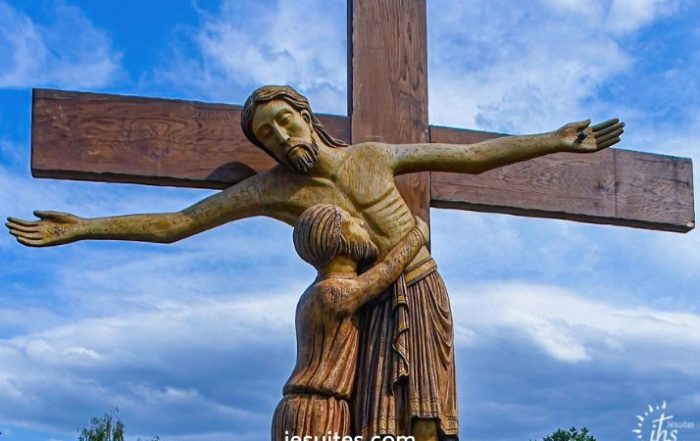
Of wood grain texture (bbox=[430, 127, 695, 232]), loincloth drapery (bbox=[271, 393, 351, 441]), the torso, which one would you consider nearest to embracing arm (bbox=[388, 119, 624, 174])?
the torso

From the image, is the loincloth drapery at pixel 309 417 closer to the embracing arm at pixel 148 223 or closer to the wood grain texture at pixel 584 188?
the embracing arm at pixel 148 223

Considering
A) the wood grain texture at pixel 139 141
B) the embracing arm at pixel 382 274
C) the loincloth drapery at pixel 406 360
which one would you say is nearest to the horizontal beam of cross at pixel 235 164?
the wood grain texture at pixel 139 141

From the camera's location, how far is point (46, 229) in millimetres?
4344

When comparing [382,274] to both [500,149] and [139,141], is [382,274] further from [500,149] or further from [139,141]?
[139,141]

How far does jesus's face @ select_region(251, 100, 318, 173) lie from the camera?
4438 millimetres

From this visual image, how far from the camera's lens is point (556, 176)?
16.7ft

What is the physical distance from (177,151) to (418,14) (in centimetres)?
123

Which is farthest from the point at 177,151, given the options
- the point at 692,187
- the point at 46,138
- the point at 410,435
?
the point at 692,187

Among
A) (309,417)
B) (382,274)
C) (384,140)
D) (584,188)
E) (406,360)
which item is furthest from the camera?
(584,188)

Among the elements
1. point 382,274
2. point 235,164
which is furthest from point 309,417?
point 235,164

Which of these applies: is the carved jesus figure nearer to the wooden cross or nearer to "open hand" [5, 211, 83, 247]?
"open hand" [5, 211, 83, 247]

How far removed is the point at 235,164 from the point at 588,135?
142 cm

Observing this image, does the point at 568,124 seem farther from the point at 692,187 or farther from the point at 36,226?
the point at 36,226

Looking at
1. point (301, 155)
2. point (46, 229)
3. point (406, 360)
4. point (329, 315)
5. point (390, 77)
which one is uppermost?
point (390, 77)
